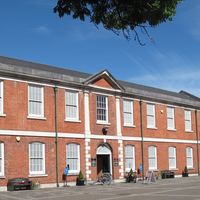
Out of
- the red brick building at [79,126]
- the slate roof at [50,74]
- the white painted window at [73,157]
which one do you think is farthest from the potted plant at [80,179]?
the slate roof at [50,74]

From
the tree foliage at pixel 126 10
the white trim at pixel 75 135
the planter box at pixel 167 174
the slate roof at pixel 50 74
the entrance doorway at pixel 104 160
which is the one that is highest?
the slate roof at pixel 50 74

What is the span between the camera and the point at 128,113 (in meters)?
40.1

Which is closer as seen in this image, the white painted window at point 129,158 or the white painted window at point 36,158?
the white painted window at point 36,158

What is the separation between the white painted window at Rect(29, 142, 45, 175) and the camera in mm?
31155

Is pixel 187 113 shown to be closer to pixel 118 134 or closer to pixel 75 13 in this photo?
pixel 118 134

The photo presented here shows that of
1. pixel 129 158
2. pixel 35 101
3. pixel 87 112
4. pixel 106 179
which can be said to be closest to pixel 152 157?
pixel 129 158

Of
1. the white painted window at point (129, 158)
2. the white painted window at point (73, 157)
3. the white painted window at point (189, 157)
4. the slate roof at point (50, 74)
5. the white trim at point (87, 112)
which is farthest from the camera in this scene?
the white painted window at point (189, 157)

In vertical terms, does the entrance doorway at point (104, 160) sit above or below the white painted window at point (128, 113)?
below

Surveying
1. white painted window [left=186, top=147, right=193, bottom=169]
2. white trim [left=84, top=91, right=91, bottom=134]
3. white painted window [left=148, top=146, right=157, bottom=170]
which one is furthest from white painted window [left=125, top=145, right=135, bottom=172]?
white painted window [left=186, top=147, right=193, bottom=169]

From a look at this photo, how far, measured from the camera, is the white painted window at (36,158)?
31.2m

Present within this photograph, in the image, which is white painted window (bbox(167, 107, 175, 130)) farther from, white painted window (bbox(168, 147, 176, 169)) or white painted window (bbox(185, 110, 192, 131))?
white painted window (bbox(185, 110, 192, 131))

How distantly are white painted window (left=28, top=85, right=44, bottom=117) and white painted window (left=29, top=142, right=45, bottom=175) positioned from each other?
201 centimetres

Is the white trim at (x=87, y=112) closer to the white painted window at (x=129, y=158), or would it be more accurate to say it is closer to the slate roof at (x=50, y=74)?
the slate roof at (x=50, y=74)

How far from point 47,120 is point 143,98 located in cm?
1190
